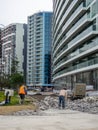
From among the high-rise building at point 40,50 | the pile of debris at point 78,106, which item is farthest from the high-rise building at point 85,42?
the high-rise building at point 40,50

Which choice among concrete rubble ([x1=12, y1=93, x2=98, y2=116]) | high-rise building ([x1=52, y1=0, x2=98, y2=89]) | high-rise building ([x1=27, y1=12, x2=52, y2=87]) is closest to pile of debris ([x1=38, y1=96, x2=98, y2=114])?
concrete rubble ([x1=12, y1=93, x2=98, y2=116])

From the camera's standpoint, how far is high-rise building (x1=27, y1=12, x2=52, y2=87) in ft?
556

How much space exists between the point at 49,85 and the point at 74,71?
94234mm

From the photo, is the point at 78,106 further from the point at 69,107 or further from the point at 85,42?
the point at 85,42

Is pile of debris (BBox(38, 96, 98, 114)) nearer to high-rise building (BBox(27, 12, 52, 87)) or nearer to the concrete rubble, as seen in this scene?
the concrete rubble

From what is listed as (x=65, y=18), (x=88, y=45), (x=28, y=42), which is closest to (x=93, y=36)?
(x=88, y=45)

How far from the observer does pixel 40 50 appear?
172 metres

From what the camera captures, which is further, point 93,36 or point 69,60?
point 69,60

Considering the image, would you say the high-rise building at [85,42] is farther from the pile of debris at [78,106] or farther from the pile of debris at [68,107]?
the pile of debris at [68,107]

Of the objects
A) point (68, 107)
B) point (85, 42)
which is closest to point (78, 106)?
point (68, 107)

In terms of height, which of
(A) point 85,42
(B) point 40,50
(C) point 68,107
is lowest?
(C) point 68,107

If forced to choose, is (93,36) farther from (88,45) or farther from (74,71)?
(74,71)

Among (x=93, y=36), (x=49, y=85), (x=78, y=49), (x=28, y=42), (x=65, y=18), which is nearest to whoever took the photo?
(x=93, y=36)

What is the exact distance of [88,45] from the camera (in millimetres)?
62125
